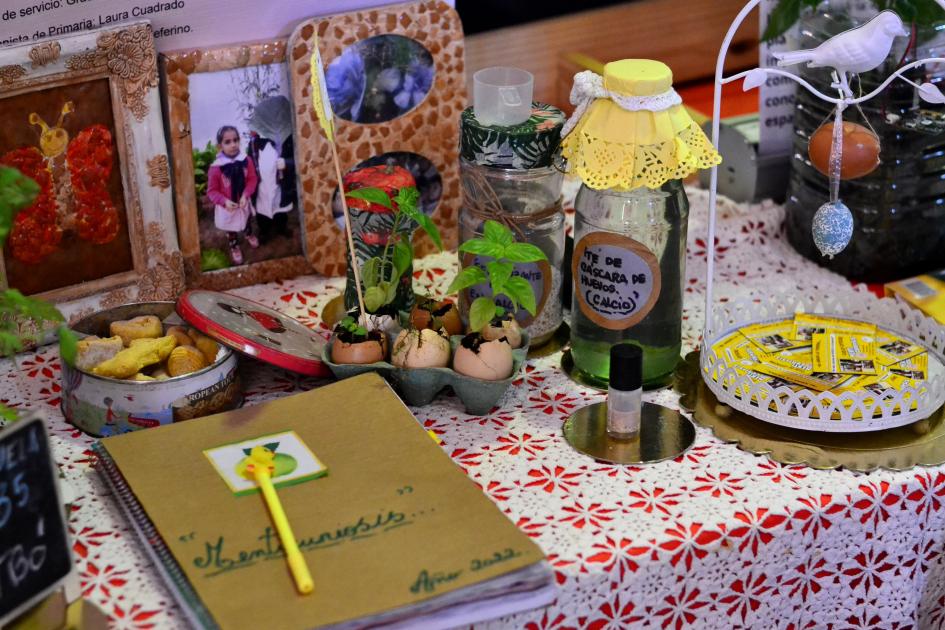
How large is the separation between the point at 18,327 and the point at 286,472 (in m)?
0.35

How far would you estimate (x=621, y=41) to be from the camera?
1.85 metres

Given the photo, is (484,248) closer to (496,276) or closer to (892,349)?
(496,276)

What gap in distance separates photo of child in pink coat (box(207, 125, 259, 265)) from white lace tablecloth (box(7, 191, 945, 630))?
0.23 meters

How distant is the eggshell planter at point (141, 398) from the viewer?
0.99m

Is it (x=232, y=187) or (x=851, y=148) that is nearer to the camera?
(x=851, y=148)

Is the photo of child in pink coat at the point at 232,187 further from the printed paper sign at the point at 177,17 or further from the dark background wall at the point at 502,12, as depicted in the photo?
the dark background wall at the point at 502,12

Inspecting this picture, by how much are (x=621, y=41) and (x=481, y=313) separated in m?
0.94

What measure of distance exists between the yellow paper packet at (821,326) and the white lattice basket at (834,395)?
0.01m

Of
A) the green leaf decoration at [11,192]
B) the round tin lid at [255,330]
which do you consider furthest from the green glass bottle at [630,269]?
the green leaf decoration at [11,192]

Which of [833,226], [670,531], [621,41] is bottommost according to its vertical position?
[670,531]

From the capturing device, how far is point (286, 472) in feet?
3.05

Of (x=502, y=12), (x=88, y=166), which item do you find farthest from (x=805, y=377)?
(x=502, y=12)

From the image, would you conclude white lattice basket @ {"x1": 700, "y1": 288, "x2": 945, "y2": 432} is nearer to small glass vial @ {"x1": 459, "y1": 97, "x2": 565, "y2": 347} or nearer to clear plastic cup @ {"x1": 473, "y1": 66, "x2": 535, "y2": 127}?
small glass vial @ {"x1": 459, "y1": 97, "x2": 565, "y2": 347}

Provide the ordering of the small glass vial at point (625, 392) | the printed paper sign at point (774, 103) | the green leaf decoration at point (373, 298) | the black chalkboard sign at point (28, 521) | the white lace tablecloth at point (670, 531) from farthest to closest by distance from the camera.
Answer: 1. the printed paper sign at point (774, 103)
2. the green leaf decoration at point (373, 298)
3. the small glass vial at point (625, 392)
4. the white lace tablecloth at point (670, 531)
5. the black chalkboard sign at point (28, 521)
